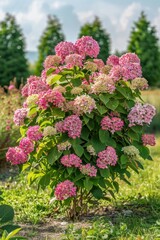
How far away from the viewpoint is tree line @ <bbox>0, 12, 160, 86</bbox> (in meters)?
24.7

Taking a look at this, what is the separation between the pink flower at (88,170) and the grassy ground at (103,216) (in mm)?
426

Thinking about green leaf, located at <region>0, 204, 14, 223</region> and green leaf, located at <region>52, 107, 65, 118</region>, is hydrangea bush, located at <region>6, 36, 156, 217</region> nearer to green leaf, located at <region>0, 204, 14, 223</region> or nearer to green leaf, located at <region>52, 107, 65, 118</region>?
green leaf, located at <region>52, 107, 65, 118</region>

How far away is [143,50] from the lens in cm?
2730

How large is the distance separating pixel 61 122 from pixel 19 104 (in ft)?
16.0

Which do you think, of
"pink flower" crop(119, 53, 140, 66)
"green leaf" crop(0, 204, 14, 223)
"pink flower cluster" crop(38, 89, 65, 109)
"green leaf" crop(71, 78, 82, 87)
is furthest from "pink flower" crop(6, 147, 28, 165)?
"pink flower" crop(119, 53, 140, 66)

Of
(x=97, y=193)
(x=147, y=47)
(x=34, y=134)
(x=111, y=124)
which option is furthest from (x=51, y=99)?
(x=147, y=47)

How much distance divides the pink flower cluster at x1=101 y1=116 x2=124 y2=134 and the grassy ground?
825mm

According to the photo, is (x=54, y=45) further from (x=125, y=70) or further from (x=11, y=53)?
(x=125, y=70)

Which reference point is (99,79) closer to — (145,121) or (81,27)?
(145,121)

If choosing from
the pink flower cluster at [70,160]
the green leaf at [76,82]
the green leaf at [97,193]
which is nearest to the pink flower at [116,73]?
the green leaf at [76,82]

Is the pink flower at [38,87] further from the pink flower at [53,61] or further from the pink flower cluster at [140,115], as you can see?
the pink flower cluster at [140,115]

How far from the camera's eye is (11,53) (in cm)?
2503

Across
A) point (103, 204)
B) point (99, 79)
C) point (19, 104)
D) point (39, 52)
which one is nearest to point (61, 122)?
point (99, 79)

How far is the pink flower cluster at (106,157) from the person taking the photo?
15.2 feet
